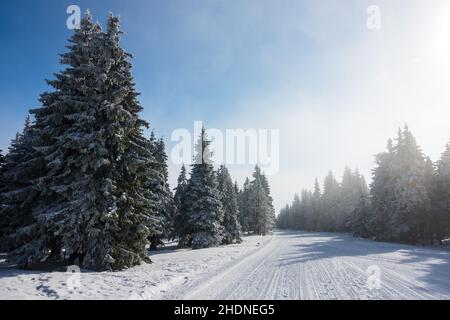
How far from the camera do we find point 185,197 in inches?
1346

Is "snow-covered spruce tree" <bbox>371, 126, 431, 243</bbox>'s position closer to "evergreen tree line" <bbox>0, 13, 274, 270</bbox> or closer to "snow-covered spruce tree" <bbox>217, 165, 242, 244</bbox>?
"snow-covered spruce tree" <bbox>217, 165, 242, 244</bbox>

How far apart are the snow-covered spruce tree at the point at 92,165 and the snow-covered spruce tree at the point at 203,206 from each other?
15.0m

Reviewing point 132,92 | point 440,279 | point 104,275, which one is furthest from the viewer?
point 132,92

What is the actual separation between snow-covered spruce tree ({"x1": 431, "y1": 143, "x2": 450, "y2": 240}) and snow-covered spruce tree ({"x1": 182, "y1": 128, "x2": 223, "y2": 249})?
26.9 meters

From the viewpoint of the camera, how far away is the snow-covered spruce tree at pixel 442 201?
35.1m

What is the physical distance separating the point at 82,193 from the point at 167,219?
21090mm

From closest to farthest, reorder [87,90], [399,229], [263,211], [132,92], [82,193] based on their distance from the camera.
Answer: [82,193]
[87,90]
[132,92]
[399,229]
[263,211]

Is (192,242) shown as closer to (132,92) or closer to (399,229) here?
(132,92)

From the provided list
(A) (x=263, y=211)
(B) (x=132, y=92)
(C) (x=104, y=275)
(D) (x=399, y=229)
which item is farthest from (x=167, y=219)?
(A) (x=263, y=211)

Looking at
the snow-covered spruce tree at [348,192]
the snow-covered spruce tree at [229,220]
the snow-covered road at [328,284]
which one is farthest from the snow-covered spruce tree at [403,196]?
the snow-covered spruce tree at [348,192]

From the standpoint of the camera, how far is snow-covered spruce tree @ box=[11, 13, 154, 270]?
44.5 feet

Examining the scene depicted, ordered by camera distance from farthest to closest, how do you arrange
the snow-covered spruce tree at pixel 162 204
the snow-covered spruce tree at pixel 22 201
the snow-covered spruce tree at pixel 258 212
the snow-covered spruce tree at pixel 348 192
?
the snow-covered spruce tree at pixel 348 192 → the snow-covered spruce tree at pixel 258 212 → the snow-covered spruce tree at pixel 162 204 → the snow-covered spruce tree at pixel 22 201

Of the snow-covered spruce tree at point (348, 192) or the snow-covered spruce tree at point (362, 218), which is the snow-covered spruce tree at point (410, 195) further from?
the snow-covered spruce tree at point (348, 192)

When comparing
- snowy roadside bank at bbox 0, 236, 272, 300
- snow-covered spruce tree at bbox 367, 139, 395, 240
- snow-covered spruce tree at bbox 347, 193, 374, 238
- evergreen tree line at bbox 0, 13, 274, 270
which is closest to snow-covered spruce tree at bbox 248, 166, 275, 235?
snow-covered spruce tree at bbox 347, 193, 374, 238
